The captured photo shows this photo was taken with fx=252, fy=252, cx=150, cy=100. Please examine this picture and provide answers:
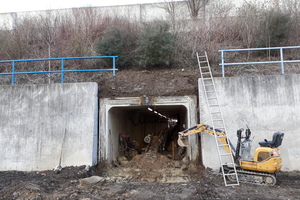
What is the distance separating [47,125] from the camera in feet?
30.0

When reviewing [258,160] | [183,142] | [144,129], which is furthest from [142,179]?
[144,129]

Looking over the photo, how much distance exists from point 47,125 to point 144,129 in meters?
12.0

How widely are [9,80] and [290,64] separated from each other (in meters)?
13.2

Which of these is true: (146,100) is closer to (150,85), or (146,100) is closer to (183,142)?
(150,85)

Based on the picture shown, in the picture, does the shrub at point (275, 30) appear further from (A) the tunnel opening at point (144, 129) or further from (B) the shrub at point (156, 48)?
(A) the tunnel opening at point (144, 129)

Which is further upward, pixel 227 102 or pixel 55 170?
pixel 227 102

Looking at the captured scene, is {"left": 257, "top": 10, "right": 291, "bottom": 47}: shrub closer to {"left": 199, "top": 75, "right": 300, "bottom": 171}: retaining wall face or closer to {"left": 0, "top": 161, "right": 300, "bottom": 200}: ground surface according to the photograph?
{"left": 199, "top": 75, "right": 300, "bottom": 171}: retaining wall face

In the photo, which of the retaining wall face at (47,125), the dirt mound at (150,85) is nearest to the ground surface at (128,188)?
the retaining wall face at (47,125)

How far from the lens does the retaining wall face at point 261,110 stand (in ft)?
27.4

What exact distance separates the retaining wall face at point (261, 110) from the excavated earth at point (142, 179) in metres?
0.75

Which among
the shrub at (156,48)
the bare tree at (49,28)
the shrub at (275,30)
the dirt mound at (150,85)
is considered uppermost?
the bare tree at (49,28)

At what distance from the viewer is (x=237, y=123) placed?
8.54m

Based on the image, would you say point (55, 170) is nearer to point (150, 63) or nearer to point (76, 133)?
point (76, 133)

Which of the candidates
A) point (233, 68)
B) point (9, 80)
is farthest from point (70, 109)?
point (233, 68)
